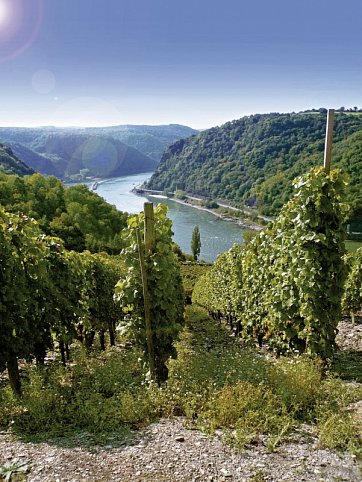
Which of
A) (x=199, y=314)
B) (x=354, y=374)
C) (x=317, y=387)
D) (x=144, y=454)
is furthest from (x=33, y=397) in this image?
(x=199, y=314)

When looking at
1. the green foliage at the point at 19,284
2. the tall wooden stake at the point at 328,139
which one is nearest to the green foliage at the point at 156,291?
the green foliage at the point at 19,284

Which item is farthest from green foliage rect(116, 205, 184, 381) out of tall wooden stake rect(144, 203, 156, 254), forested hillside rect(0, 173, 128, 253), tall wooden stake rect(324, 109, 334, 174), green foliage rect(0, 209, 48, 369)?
forested hillside rect(0, 173, 128, 253)

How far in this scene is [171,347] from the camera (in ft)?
29.1

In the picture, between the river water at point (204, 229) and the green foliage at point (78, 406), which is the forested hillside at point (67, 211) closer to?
the river water at point (204, 229)

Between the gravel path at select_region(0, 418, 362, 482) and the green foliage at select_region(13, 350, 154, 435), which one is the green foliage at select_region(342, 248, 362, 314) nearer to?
the green foliage at select_region(13, 350, 154, 435)

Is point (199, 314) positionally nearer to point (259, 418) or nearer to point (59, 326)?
point (59, 326)

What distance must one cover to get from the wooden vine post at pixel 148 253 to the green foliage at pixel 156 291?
170mm

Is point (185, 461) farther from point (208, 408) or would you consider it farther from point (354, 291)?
point (354, 291)

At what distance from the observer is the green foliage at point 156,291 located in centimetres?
855

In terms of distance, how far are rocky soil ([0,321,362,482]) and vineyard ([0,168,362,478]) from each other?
0.21 m

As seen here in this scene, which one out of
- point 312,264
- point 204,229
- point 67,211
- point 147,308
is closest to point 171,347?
point 147,308

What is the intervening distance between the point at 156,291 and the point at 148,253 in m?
0.89

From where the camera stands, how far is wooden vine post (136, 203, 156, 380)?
823 cm

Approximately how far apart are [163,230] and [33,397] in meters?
4.32
